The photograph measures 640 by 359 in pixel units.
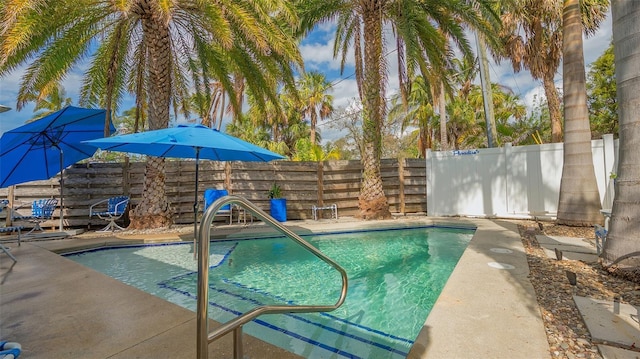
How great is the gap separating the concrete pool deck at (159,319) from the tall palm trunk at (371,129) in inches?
207

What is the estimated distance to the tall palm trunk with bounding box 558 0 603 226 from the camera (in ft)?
21.0

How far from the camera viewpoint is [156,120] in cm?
766

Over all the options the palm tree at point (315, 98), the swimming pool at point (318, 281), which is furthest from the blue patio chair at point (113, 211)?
the palm tree at point (315, 98)

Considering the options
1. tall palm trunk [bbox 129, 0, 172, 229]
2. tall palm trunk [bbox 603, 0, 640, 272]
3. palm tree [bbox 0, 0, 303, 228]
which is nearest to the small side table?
palm tree [bbox 0, 0, 303, 228]

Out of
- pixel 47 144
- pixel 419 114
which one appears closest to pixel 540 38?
pixel 419 114

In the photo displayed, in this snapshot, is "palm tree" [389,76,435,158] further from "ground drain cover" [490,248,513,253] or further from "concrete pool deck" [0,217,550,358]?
"concrete pool deck" [0,217,550,358]

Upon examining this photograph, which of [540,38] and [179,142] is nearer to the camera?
[179,142]

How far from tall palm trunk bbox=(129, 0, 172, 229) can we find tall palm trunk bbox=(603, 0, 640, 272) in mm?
8577

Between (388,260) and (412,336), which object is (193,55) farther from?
(412,336)

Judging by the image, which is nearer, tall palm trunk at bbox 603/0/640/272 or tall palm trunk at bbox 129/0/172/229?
tall palm trunk at bbox 603/0/640/272

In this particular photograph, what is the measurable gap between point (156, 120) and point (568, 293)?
8.57 metres

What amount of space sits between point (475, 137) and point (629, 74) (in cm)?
1627

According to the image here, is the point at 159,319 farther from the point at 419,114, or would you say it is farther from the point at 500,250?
the point at 419,114

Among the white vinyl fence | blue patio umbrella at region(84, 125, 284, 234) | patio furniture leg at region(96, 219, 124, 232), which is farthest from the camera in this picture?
the white vinyl fence
